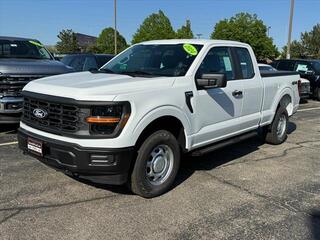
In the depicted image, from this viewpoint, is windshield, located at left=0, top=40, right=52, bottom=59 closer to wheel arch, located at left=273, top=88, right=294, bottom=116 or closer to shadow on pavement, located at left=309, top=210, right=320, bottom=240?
wheel arch, located at left=273, top=88, right=294, bottom=116

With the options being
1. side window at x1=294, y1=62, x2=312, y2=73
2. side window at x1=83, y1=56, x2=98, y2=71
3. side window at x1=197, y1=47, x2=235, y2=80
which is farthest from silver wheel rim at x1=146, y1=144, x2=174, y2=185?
side window at x1=294, y1=62, x2=312, y2=73

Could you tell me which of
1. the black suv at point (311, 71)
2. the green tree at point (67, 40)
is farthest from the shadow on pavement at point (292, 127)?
the green tree at point (67, 40)

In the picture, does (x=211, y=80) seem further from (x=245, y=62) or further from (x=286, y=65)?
(x=286, y=65)

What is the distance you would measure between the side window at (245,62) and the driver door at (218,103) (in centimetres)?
25

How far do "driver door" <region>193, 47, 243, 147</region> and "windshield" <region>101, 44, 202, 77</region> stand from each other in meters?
0.24

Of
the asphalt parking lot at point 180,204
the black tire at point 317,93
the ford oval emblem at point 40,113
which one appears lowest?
the asphalt parking lot at point 180,204

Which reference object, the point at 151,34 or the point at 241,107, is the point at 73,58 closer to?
the point at 241,107

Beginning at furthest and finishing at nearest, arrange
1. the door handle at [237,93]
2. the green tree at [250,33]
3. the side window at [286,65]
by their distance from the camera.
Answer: the green tree at [250,33] → the side window at [286,65] → the door handle at [237,93]

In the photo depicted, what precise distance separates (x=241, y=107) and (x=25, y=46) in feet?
17.8

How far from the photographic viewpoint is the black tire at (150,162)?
4.54 m

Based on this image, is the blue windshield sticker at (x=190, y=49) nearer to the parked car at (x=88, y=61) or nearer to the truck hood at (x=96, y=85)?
the truck hood at (x=96, y=85)

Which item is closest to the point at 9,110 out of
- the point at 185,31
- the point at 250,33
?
Result: the point at 250,33

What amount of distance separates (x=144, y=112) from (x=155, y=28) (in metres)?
51.9

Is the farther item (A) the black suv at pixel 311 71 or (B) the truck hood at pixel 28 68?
(A) the black suv at pixel 311 71
